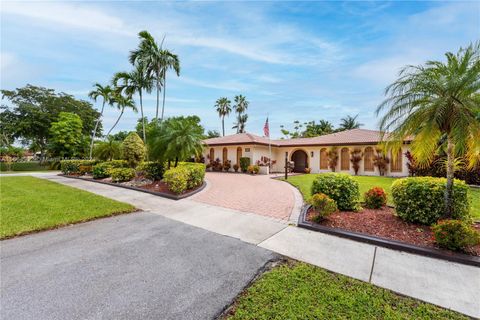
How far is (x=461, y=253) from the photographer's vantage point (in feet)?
11.8

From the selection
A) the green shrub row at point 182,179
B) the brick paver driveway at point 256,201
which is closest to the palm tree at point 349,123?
the brick paver driveway at point 256,201

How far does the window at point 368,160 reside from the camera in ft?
54.2

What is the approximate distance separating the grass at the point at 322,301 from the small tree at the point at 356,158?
1614cm

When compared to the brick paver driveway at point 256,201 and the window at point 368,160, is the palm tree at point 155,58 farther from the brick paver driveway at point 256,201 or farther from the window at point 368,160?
the window at point 368,160

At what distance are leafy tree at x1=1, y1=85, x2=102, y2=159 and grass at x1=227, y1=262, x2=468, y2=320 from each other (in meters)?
37.8

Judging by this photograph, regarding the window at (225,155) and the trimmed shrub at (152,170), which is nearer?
the trimmed shrub at (152,170)

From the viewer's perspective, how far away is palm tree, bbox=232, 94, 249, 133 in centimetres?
4003

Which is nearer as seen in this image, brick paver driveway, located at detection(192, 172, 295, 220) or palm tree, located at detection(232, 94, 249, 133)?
brick paver driveway, located at detection(192, 172, 295, 220)

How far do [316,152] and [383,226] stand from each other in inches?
592

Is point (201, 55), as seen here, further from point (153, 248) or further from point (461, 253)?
point (461, 253)

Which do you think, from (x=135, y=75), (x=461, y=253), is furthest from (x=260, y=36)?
(x=135, y=75)

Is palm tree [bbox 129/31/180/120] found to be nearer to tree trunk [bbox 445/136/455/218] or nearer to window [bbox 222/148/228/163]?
window [bbox 222/148/228/163]

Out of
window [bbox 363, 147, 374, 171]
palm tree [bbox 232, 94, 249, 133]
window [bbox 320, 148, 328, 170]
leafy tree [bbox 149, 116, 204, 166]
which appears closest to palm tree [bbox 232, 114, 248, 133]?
palm tree [bbox 232, 94, 249, 133]

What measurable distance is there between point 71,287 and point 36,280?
2.11ft
